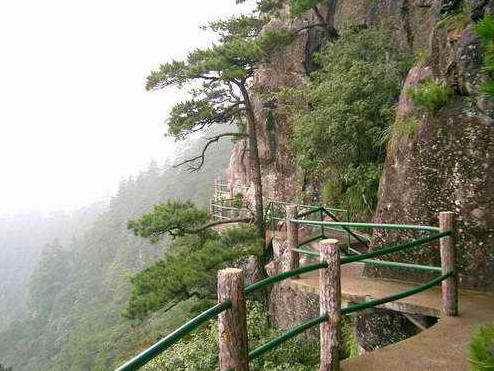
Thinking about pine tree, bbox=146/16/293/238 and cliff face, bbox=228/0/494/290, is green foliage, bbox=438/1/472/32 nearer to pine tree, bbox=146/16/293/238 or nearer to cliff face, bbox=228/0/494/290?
cliff face, bbox=228/0/494/290

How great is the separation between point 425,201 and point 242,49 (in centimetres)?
688

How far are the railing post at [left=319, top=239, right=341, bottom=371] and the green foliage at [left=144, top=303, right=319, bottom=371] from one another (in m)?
5.09

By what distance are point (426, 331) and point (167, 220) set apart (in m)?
6.97

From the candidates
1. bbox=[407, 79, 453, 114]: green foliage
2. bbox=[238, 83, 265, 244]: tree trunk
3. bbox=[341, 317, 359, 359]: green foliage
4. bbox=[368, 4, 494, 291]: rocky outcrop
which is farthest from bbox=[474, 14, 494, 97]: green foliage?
bbox=[238, 83, 265, 244]: tree trunk

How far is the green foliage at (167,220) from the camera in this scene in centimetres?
1012

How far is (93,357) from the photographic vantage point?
115 feet

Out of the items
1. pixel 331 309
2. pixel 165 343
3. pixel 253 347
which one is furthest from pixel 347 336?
pixel 165 343

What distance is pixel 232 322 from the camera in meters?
2.75

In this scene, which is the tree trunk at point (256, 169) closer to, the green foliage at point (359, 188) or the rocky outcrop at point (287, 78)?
the green foliage at point (359, 188)

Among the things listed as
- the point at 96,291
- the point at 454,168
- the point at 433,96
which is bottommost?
the point at 96,291

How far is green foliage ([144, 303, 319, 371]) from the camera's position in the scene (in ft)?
29.5

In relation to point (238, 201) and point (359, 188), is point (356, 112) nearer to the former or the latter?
point (359, 188)

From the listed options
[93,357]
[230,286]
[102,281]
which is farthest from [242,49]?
[102,281]

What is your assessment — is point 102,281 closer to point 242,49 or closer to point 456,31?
point 242,49
